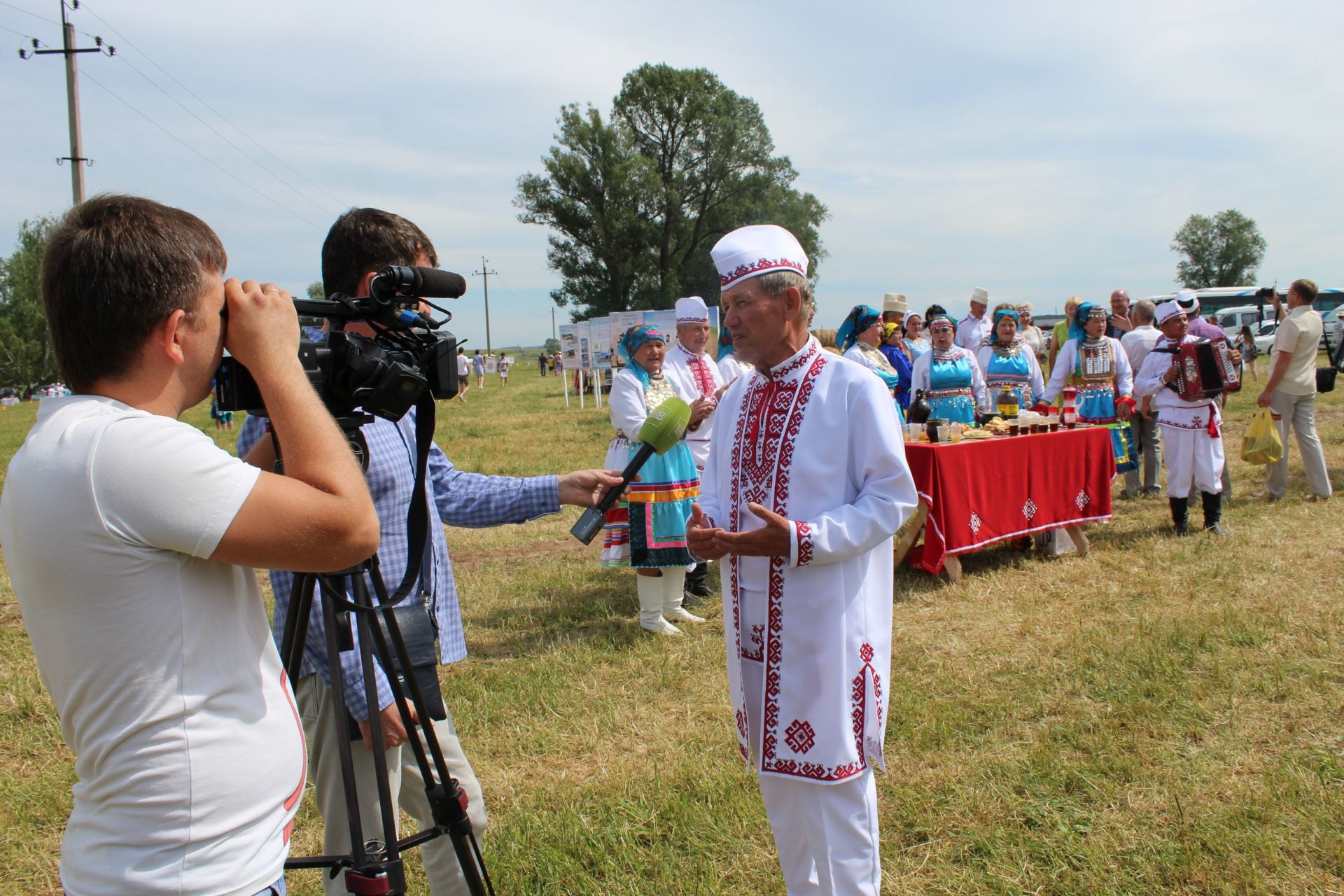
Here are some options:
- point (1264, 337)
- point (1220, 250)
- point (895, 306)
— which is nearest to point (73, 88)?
point (895, 306)

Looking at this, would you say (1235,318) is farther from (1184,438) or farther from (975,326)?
(1184,438)

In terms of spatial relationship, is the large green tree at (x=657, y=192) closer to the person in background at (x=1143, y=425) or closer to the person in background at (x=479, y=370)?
the person in background at (x=479, y=370)

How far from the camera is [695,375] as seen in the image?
239 inches

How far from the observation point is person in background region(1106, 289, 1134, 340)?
9.76 meters

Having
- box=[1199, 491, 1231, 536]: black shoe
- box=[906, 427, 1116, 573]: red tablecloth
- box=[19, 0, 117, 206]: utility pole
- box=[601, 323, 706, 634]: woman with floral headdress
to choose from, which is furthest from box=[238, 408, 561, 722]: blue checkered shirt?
box=[19, 0, 117, 206]: utility pole

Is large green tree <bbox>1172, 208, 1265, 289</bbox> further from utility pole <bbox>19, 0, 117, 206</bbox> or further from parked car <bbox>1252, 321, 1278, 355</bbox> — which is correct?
utility pole <bbox>19, 0, 117, 206</bbox>

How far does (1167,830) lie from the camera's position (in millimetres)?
2945

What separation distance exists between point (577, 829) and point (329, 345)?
2.22m

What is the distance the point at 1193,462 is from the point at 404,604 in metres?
6.81

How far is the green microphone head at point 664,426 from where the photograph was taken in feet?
8.09

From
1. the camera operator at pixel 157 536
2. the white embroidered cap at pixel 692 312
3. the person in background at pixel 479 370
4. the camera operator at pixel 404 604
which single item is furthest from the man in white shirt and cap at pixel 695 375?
the person in background at pixel 479 370

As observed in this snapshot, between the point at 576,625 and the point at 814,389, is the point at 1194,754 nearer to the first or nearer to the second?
the point at 814,389

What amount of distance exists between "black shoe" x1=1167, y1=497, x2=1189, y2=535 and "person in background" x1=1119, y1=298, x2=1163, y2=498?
1757mm

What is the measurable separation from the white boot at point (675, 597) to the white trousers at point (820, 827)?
126 inches
